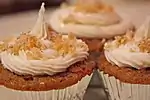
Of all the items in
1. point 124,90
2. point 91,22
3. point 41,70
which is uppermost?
point 91,22

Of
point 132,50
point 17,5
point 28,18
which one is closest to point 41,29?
point 132,50

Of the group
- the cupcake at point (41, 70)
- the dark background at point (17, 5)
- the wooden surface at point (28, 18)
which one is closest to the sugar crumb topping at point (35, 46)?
the cupcake at point (41, 70)

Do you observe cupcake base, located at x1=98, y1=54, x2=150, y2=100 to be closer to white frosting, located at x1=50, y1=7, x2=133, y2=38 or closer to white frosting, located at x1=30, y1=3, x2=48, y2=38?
white frosting, located at x1=30, y1=3, x2=48, y2=38

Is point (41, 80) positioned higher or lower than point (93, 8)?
lower

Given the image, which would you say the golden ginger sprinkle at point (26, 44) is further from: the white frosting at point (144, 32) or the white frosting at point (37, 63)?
the white frosting at point (144, 32)

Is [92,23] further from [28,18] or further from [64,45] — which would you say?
[28,18]

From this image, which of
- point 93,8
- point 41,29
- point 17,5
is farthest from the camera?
point 17,5

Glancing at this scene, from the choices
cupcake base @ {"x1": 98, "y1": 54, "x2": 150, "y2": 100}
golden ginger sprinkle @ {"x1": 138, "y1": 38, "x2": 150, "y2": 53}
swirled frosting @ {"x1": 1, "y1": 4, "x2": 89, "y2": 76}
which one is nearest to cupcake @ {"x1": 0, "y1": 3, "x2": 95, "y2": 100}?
swirled frosting @ {"x1": 1, "y1": 4, "x2": 89, "y2": 76}
